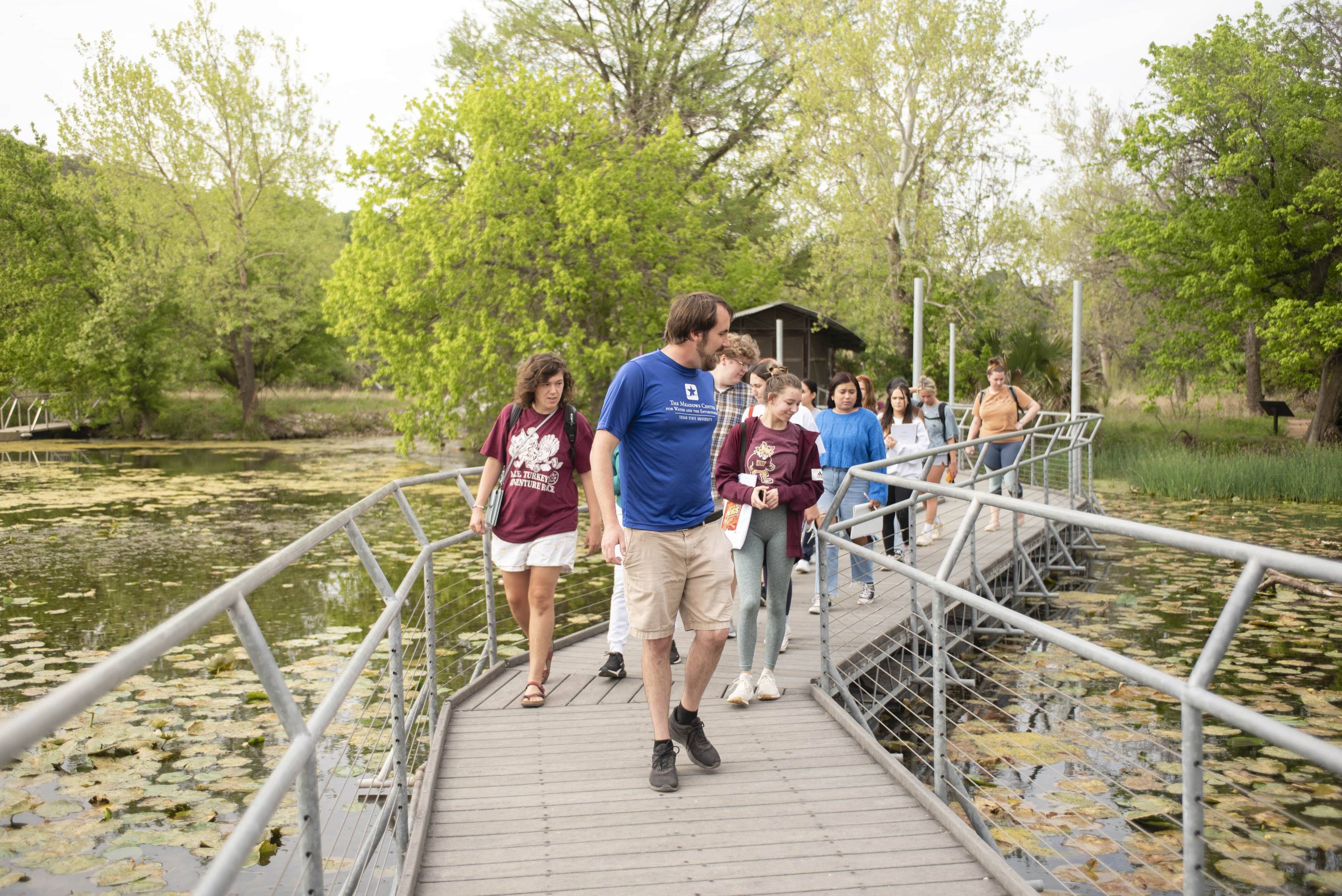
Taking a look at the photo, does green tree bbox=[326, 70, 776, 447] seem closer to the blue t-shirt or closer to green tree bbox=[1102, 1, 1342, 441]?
green tree bbox=[1102, 1, 1342, 441]

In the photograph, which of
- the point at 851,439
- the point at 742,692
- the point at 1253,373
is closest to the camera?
the point at 742,692

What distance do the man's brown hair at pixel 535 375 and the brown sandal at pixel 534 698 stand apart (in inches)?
53.6

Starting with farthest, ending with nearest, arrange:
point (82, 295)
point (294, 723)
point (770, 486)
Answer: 1. point (82, 295)
2. point (770, 486)
3. point (294, 723)

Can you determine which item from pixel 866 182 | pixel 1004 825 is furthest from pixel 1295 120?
pixel 1004 825

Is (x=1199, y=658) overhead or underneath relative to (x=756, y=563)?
overhead

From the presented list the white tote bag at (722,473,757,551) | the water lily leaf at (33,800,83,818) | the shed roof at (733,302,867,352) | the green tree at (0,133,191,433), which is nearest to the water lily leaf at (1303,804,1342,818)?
the white tote bag at (722,473,757,551)

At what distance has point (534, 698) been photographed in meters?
5.18

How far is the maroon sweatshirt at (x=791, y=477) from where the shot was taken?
4984 millimetres

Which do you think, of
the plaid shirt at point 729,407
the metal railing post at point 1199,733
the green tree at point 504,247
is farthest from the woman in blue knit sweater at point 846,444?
the green tree at point 504,247

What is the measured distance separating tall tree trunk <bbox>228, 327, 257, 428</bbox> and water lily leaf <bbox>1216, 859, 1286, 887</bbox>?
3741 centimetres

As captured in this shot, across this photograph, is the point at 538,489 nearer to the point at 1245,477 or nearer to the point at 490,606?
the point at 490,606

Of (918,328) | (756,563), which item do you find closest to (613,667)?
(756,563)

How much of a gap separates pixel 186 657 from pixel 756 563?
5.11 meters

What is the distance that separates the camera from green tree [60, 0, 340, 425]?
119 feet
